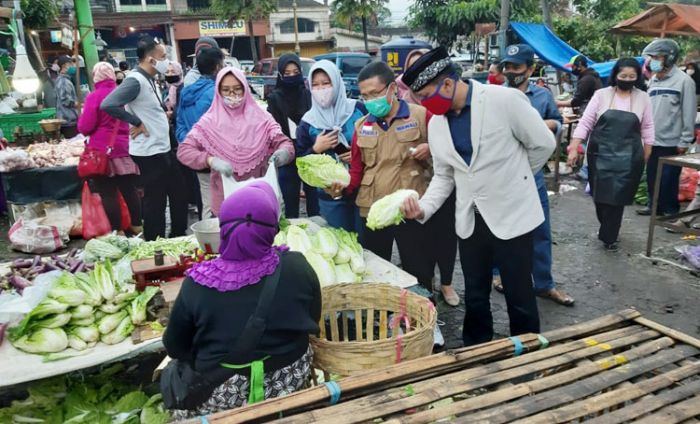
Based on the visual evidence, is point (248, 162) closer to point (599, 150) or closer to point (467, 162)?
point (467, 162)

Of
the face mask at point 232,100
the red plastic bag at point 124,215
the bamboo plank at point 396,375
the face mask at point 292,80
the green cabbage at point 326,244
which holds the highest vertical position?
the face mask at point 292,80

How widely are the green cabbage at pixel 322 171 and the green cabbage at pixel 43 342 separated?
184cm

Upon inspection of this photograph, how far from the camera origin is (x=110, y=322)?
111 inches

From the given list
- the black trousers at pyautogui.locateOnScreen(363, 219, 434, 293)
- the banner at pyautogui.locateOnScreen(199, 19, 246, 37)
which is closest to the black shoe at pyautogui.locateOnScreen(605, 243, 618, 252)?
the black trousers at pyautogui.locateOnScreen(363, 219, 434, 293)

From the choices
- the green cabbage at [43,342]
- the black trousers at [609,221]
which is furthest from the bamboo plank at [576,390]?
the black trousers at [609,221]

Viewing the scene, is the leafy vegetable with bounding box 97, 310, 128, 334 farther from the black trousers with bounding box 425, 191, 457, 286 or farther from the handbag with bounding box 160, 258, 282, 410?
the black trousers with bounding box 425, 191, 457, 286

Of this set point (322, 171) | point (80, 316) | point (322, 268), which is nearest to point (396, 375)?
point (322, 268)

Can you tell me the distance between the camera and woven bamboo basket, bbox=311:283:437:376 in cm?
234

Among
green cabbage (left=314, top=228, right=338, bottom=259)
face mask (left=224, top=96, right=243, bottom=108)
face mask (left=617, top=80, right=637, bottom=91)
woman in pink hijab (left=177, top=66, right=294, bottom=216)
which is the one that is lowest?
green cabbage (left=314, top=228, right=338, bottom=259)

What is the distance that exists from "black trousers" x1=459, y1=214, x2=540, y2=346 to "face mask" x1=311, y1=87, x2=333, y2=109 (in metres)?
1.60

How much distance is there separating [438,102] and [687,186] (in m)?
5.77

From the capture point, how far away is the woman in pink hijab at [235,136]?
4109 millimetres

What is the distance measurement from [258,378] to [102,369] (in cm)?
178

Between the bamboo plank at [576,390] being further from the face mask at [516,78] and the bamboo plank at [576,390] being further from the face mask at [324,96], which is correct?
the face mask at [324,96]
